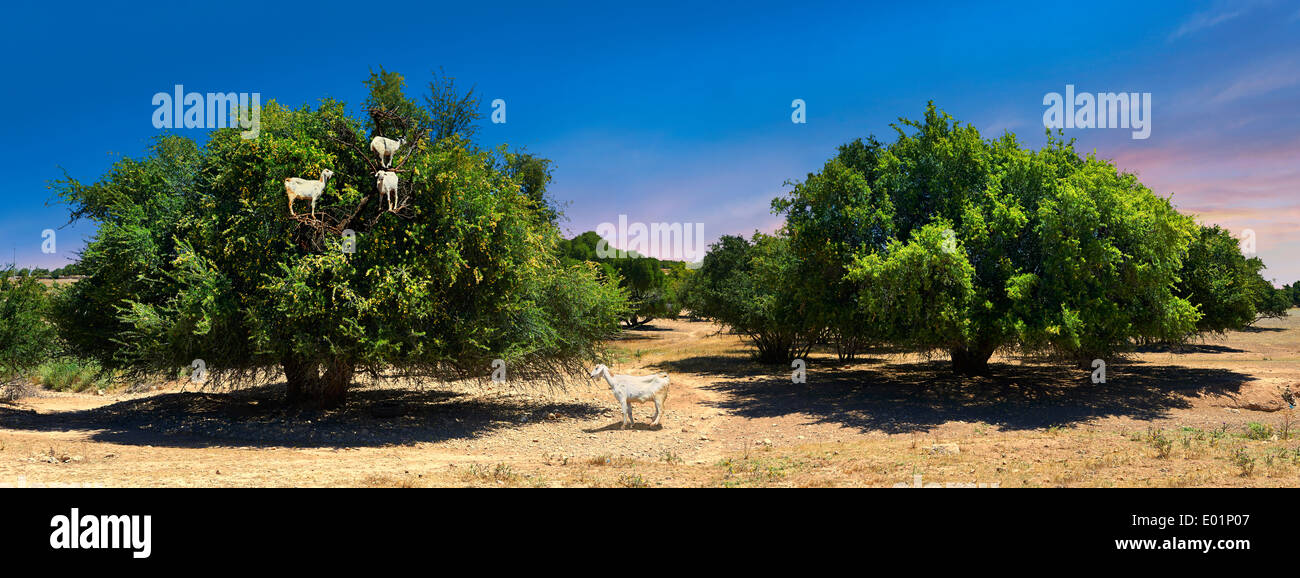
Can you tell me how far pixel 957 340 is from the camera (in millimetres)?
21484

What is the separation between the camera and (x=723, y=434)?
60.4 feet

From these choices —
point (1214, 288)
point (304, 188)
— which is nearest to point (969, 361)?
point (1214, 288)

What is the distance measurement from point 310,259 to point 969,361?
2372 cm

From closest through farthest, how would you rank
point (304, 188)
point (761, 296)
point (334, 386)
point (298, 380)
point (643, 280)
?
point (304, 188) → point (334, 386) → point (298, 380) → point (761, 296) → point (643, 280)

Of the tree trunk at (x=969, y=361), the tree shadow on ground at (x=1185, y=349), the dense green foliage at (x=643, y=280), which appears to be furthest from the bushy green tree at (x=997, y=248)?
the dense green foliage at (x=643, y=280)

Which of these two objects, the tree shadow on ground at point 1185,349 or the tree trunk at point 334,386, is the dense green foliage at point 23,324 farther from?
the tree shadow on ground at point 1185,349

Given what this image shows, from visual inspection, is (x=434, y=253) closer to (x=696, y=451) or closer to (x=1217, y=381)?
(x=696, y=451)

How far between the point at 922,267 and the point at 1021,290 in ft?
9.82

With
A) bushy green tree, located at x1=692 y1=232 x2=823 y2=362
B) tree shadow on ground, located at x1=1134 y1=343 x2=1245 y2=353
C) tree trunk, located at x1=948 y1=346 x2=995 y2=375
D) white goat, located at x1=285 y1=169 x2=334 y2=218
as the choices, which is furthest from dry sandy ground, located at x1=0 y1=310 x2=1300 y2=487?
tree shadow on ground, located at x1=1134 y1=343 x2=1245 y2=353

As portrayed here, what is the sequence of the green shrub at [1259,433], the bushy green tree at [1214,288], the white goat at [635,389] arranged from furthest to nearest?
the bushy green tree at [1214,288] < the white goat at [635,389] < the green shrub at [1259,433]

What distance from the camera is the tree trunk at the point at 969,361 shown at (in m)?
25.8

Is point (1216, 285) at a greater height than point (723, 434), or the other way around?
point (1216, 285)

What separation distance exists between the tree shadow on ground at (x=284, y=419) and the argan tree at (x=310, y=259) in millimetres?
1463

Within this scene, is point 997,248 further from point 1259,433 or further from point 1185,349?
point 1185,349
